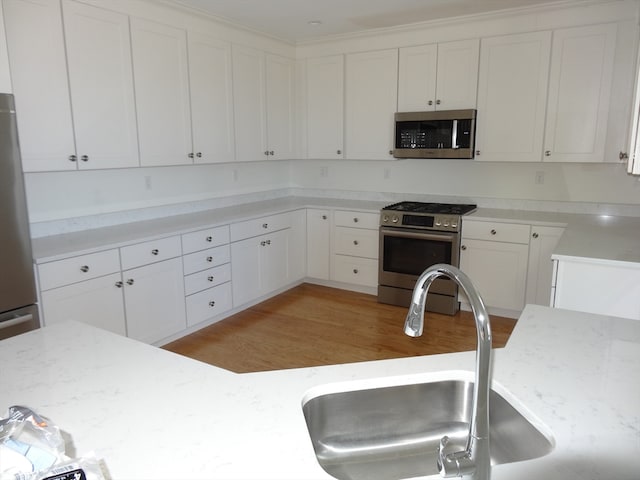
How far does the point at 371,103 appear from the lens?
4.59 metres

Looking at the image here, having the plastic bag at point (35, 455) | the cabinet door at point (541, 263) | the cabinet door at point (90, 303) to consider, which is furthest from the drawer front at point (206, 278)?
the plastic bag at point (35, 455)

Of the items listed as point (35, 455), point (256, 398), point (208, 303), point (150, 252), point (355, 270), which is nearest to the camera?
point (35, 455)

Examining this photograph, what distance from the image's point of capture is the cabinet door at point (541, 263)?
3727mm

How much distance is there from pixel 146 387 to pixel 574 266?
222 centimetres

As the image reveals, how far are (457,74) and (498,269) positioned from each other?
1739 millimetres

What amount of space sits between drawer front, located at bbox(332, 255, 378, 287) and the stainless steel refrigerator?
2880 mm

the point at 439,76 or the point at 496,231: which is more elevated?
the point at 439,76

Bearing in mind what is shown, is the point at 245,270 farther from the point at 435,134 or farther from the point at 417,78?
the point at 417,78

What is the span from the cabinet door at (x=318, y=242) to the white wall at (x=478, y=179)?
61 centimetres

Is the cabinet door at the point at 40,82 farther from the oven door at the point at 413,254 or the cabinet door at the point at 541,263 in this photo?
the cabinet door at the point at 541,263

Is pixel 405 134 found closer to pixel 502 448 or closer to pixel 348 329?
pixel 348 329

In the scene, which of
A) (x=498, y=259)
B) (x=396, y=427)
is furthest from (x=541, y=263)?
(x=396, y=427)

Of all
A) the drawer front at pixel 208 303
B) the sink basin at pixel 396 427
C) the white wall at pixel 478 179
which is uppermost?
the white wall at pixel 478 179

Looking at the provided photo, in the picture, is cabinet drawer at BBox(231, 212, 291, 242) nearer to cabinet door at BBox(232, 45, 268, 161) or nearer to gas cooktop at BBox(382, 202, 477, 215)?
cabinet door at BBox(232, 45, 268, 161)
